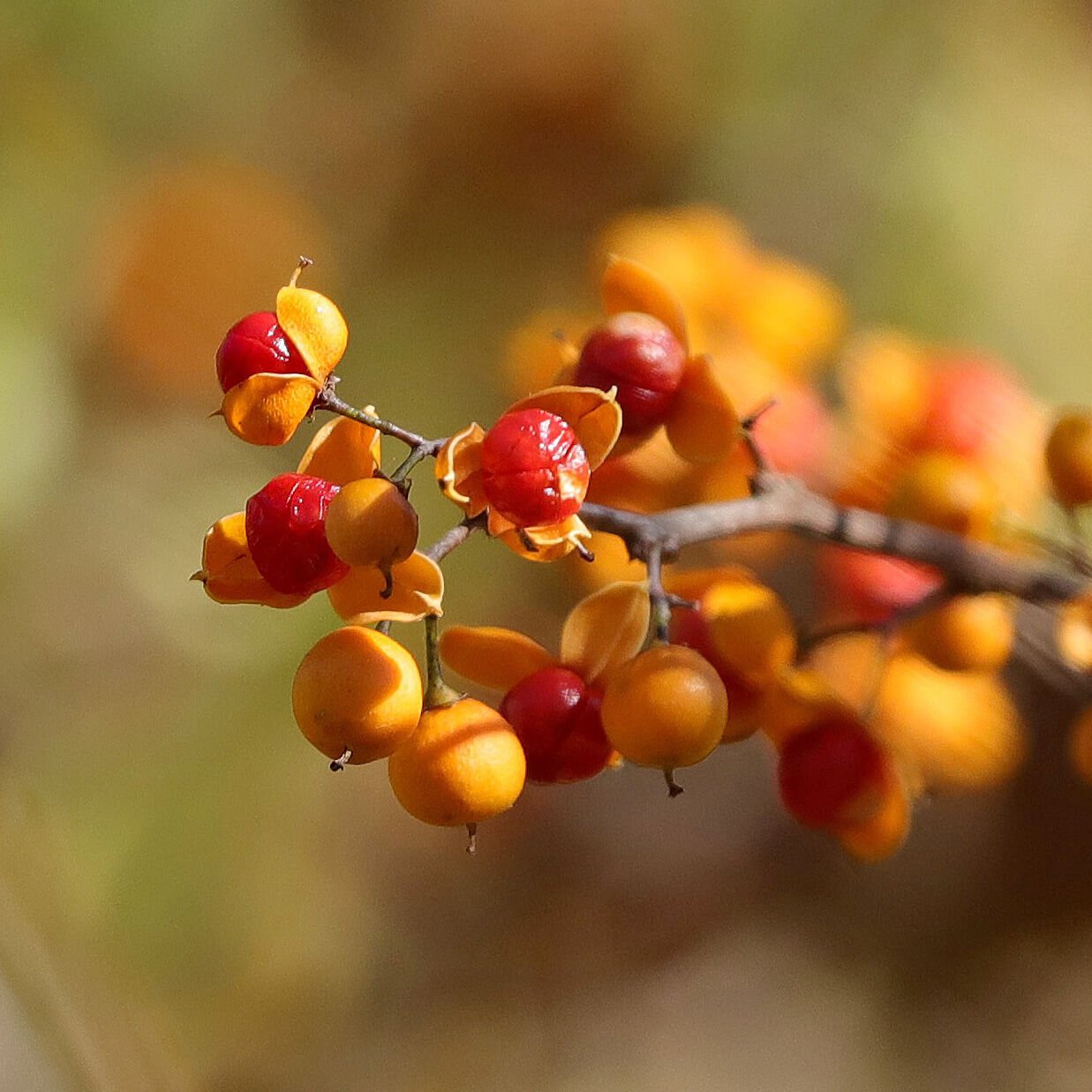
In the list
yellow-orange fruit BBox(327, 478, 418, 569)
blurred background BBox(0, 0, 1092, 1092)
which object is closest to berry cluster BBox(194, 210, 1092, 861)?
yellow-orange fruit BBox(327, 478, 418, 569)

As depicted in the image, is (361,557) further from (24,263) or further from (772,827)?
(772,827)

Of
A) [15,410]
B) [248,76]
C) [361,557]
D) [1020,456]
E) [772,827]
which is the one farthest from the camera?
[248,76]

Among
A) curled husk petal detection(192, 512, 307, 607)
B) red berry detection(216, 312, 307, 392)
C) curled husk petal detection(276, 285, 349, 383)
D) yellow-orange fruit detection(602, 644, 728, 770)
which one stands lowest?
curled husk petal detection(192, 512, 307, 607)

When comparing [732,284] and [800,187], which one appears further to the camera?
[800,187]

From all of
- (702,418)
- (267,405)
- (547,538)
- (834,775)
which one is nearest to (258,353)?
(267,405)

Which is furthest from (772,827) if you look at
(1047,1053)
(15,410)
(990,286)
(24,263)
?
(24,263)

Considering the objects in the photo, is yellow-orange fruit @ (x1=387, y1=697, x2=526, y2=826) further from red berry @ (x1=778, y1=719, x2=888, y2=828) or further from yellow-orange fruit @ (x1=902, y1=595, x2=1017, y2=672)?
yellow-orange fruit @ (x1=902, y1=595, x2=1017, y2=672)
